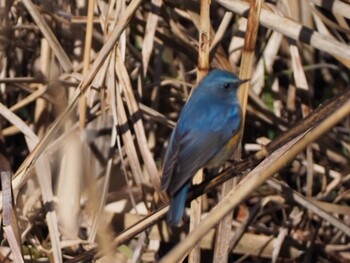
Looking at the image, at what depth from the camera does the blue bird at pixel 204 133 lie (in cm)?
250

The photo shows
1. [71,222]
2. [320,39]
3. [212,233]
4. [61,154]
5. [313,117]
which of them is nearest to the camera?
[313,117]

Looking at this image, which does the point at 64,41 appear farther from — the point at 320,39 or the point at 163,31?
the point at 320,39

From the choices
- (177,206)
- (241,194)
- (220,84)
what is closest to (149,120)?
(220,84)

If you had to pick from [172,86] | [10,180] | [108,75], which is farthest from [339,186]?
[10,180]

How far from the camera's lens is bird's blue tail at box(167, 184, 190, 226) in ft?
7.88

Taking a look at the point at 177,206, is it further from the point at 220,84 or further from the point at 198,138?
the point at 220,84

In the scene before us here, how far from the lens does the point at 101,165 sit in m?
3.34

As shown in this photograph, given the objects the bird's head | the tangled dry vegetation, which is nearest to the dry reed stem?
the bird's head

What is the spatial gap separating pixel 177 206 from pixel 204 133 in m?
0.34

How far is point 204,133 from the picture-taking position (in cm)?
268

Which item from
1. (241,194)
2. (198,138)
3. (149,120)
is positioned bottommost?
(149,120)

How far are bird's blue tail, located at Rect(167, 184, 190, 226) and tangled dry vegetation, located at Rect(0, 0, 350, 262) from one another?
0.52 m

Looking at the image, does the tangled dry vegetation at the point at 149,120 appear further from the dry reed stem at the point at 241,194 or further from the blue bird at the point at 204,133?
the dry reed stem at the point at 241,194

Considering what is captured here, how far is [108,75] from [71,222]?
1.69ft
